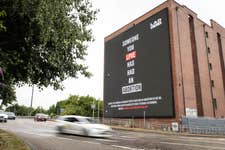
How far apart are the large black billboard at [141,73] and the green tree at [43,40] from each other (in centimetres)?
2409

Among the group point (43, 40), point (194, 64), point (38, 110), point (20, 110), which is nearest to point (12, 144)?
point (43, 40)

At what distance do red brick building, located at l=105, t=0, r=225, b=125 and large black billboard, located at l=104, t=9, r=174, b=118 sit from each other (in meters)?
1.04

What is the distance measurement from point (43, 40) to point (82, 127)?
366 inches

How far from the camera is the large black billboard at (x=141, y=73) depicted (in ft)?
115

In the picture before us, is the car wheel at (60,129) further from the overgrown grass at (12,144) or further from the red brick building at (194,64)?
the red brick building at (194,64)

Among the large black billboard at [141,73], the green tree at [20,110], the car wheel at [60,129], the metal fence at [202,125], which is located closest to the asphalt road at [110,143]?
the car wheel at [60,129]

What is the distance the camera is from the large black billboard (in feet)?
115

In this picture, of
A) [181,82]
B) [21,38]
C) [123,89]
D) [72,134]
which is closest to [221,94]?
[181,82]

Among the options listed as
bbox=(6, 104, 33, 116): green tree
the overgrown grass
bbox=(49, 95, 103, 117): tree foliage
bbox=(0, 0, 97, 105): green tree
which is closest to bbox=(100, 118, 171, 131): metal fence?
bbox=(0, 0, 97, 105): green tree

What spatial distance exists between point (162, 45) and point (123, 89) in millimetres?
10837

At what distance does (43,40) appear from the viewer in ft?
29.8

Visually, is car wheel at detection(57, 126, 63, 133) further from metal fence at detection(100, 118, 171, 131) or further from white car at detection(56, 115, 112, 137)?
metal fence at detection(100, 118, 171, 131)

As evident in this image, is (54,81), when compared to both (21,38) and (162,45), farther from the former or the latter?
(162,45)

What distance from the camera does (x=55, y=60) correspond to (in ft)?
34.3
